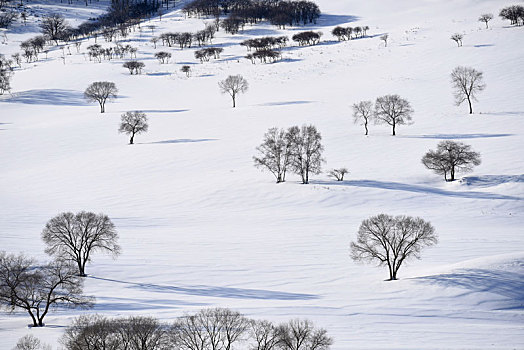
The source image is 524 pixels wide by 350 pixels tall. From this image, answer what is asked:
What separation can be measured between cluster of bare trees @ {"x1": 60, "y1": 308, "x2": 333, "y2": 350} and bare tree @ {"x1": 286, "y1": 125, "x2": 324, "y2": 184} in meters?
34.5

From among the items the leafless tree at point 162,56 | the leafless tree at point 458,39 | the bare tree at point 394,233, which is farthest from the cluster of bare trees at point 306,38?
the bare tree at point 394,233

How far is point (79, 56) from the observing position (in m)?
169

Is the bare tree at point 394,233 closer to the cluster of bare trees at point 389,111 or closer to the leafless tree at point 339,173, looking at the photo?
the leafless tree at point 339,173

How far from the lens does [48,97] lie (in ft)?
380

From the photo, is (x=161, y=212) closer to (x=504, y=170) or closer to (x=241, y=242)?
(x=241, y=242)

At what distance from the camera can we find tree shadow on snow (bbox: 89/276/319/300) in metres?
31.2

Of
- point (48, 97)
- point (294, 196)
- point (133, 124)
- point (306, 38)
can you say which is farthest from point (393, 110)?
point (306, 38)

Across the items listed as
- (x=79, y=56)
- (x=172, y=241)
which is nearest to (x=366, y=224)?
(x=172, y=241)

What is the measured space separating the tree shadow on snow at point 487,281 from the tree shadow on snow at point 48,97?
98947 millimetres

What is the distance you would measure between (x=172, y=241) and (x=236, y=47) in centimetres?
13896

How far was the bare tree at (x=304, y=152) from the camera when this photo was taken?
57.2m

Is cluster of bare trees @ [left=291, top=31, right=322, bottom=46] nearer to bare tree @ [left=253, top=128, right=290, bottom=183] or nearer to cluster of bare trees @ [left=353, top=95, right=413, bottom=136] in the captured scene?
cluster of bare trees @ [left=353, top=95, right=413, bottom=136]

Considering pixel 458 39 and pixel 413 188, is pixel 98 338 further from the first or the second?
pixel 458 39


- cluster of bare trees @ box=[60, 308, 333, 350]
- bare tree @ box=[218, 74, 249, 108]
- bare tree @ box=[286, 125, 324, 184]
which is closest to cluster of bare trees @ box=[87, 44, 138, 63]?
bare tree @ box=[218, 74, 249, 108]
